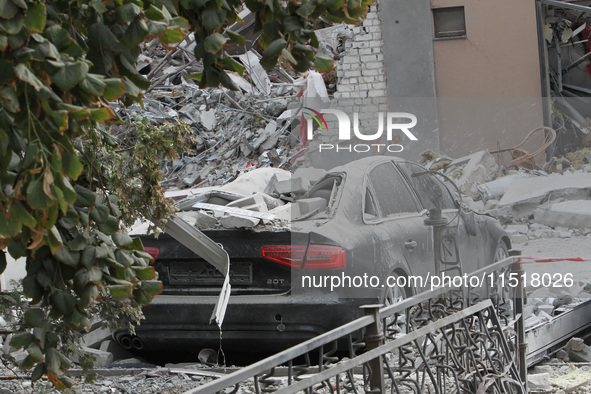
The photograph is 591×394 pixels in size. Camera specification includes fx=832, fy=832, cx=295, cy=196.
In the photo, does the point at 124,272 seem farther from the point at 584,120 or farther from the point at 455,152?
the point at 584,120

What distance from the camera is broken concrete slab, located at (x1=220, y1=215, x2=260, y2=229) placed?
5703 mm

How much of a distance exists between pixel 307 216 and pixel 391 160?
45.7 inches

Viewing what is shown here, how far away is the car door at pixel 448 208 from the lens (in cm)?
686

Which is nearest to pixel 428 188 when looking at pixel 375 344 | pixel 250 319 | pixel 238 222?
pixel 238 222


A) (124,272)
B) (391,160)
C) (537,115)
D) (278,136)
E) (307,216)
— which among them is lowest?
(124,272)

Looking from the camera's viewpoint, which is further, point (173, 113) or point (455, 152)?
point (173, 113)

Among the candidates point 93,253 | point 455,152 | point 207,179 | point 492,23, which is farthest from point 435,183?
point 207,179

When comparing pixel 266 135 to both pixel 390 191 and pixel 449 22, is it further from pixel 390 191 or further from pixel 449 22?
pixel 390 191

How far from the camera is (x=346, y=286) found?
562 centimetres

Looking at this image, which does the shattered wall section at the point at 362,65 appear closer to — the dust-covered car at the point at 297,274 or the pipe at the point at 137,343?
the dust-covered car at the point at 297,274

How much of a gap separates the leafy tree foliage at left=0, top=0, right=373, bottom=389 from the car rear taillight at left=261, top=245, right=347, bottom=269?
2.80 m

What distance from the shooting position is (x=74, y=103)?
223 cm

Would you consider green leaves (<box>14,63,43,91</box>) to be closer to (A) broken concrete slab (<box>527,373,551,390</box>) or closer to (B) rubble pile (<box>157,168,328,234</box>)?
(B) rubble pile (<box>157,168,328,234</box>)

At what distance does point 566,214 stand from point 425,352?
3920 mm
